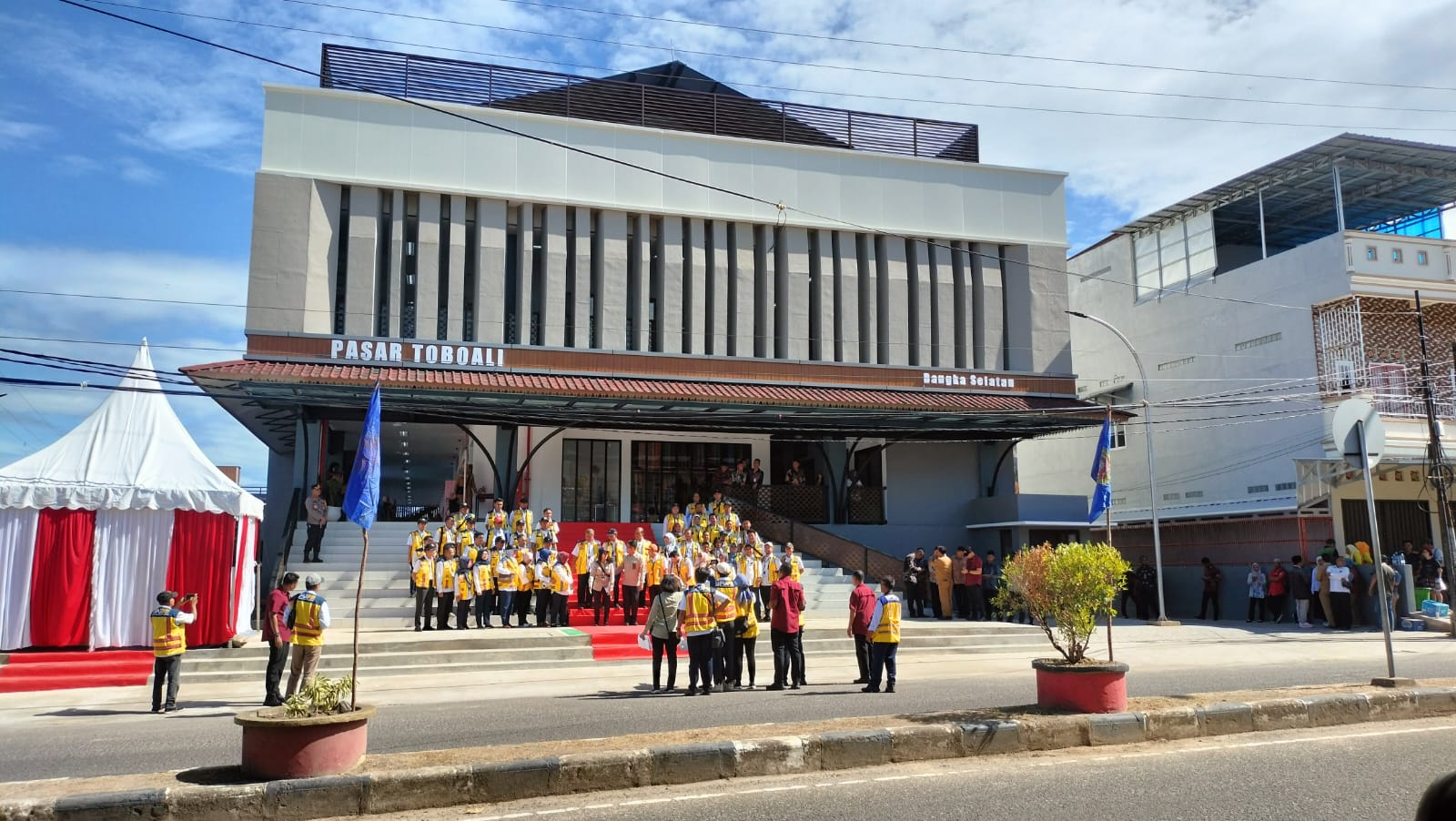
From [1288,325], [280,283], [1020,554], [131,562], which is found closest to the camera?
[1020,554]

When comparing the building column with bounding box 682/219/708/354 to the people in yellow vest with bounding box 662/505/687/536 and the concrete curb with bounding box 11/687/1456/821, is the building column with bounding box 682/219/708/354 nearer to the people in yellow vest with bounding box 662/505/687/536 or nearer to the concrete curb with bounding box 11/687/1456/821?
the people in yellow vest with bounding box 662/505/687/536

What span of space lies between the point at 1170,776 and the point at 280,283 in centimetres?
2225

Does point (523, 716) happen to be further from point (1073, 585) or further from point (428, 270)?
point (428, 270)

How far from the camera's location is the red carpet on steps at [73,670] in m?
14.4

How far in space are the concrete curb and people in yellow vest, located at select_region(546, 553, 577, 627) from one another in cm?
1151

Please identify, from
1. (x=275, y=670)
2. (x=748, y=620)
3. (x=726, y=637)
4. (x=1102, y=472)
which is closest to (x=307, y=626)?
(x=275, y=670)

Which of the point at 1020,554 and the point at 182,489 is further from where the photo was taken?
the point at 182,489

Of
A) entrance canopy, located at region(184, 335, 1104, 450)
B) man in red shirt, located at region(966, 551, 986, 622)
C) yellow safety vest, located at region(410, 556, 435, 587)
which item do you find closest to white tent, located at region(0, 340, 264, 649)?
yellow safety vest, located at region(410, 556, 435, 587)

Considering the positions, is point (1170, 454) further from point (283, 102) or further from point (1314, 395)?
point (283, 102)

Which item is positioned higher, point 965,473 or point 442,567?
point 965,473

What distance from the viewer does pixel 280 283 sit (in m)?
24.4

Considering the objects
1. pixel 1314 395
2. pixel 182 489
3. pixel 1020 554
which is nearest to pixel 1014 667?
pixel 1020 554

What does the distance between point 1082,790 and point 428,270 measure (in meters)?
21.7

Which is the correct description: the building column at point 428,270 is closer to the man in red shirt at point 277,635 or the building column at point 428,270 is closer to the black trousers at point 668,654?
the man in red shirt at point 277,635
